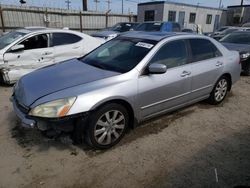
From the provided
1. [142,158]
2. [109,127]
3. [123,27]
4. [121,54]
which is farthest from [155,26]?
[142,158]

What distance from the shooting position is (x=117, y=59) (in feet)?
12.2

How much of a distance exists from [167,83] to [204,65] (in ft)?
3.60

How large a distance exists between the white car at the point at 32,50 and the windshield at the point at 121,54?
2.30m

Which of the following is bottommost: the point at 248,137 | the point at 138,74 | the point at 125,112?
the point at 248,137

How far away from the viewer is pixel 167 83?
3.64m

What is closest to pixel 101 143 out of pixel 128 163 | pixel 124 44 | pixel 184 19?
pixel 128 163

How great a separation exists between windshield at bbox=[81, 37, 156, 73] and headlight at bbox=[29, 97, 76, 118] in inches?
38.6

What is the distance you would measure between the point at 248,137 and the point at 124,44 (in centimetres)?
259

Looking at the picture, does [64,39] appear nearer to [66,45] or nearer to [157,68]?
[66,45]

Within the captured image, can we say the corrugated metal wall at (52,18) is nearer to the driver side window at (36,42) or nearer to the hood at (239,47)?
the driver side window at (36,42)

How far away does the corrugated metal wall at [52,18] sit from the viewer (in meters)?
14.5

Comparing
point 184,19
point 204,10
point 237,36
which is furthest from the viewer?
point 204,10

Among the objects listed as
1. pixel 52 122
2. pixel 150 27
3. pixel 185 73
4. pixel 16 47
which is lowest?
pixel 52 122

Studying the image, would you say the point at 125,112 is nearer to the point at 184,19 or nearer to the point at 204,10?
the point at 184,19
